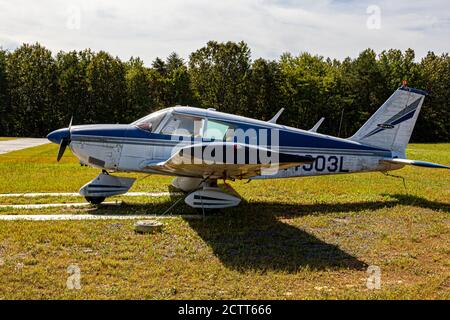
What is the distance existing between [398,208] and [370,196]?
1.57 metres

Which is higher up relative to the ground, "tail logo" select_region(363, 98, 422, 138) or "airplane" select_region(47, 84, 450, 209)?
"tail logo" select_region(363, 98, 422, 138)

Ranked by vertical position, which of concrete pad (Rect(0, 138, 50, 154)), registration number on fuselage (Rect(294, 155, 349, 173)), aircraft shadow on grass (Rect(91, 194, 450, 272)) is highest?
registration number on fuselage (Rect(294, 155, 349, 173))

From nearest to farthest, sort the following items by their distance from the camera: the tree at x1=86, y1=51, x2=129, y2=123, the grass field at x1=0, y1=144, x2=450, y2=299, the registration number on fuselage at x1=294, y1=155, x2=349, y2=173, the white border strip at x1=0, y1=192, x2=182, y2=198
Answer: the grass field at x1=0, y1=144, x2=450, y2=299
the registration number on fuselage at x1=294, y1=155, x2=349, y2=173
the white border strip at x1=0, y1=192, x2=182, y2=198
the tree at x1=86, y1=51, x2=129, y2=123

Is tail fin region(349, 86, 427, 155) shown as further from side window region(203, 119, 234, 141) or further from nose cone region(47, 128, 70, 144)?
nose cone region(47, 128, 70, 144)

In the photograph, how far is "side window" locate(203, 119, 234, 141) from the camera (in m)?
8.95

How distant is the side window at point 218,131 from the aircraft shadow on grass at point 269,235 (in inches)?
64.3

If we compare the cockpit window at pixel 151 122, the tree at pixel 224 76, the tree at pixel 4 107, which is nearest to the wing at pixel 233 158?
the cockpit window at pixel 151 122

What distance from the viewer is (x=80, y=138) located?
8.94m

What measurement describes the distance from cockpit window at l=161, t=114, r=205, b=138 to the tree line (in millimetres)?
39807

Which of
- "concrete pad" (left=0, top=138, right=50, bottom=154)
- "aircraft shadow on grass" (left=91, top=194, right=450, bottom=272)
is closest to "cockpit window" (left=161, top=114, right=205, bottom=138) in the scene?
"aircraft shadow on grass" (left=91, top=194, right=450, bottom=272)

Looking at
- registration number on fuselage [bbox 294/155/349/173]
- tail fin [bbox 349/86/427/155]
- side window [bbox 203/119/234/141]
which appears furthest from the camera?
tail fin [bbox 349/86/427/155]

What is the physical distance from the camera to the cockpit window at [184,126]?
9.00m

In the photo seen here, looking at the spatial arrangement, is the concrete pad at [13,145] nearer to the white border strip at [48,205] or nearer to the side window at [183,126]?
the white border strip at [48,205]
